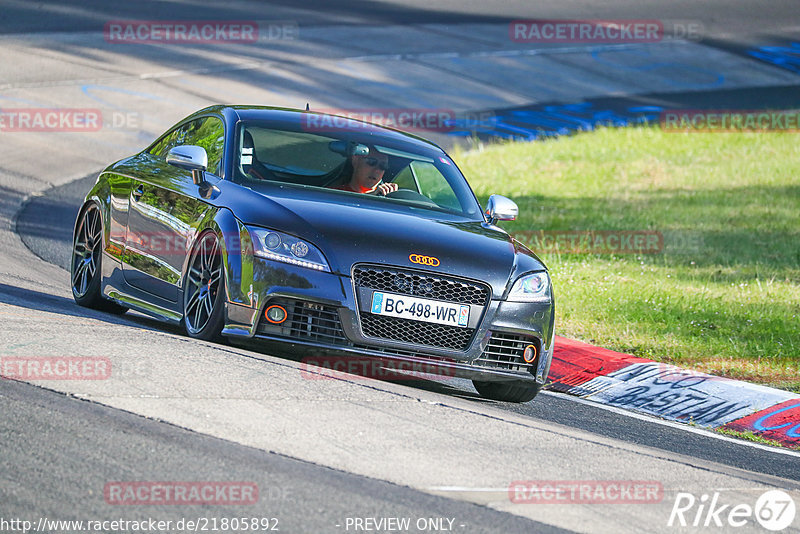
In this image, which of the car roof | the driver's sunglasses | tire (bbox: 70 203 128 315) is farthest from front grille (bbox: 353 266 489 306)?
tire (bbox: 70 203 128 315)

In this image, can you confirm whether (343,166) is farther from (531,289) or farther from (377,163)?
(531,289)

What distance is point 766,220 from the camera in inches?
650

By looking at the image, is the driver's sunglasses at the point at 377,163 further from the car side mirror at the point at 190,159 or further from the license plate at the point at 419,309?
the license plate at the point at 419,309

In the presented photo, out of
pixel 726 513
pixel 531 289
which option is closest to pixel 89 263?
pixel 531 289

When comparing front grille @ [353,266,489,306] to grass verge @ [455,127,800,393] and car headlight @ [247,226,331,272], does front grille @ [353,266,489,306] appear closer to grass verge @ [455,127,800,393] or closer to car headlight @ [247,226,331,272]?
car headlight @ [247,226,331,272]

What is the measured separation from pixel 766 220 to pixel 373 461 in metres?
12.3

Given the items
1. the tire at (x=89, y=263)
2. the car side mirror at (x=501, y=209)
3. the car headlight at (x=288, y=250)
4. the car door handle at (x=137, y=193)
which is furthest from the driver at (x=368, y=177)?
the tire at (x=89, y=263)

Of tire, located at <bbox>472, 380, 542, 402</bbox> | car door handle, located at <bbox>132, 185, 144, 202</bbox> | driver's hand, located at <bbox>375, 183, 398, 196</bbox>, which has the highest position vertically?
driver's hand, located at <bbox>375, 183, 398, 196</bbox>

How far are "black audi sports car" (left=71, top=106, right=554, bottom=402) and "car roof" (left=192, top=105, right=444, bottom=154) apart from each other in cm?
2

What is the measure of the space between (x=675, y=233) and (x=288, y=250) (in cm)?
933

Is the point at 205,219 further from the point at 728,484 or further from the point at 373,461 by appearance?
the point at 728,484

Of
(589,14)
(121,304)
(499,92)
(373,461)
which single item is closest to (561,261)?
(121,304)

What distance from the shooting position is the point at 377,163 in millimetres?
8359

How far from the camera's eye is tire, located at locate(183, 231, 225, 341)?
281 inches
